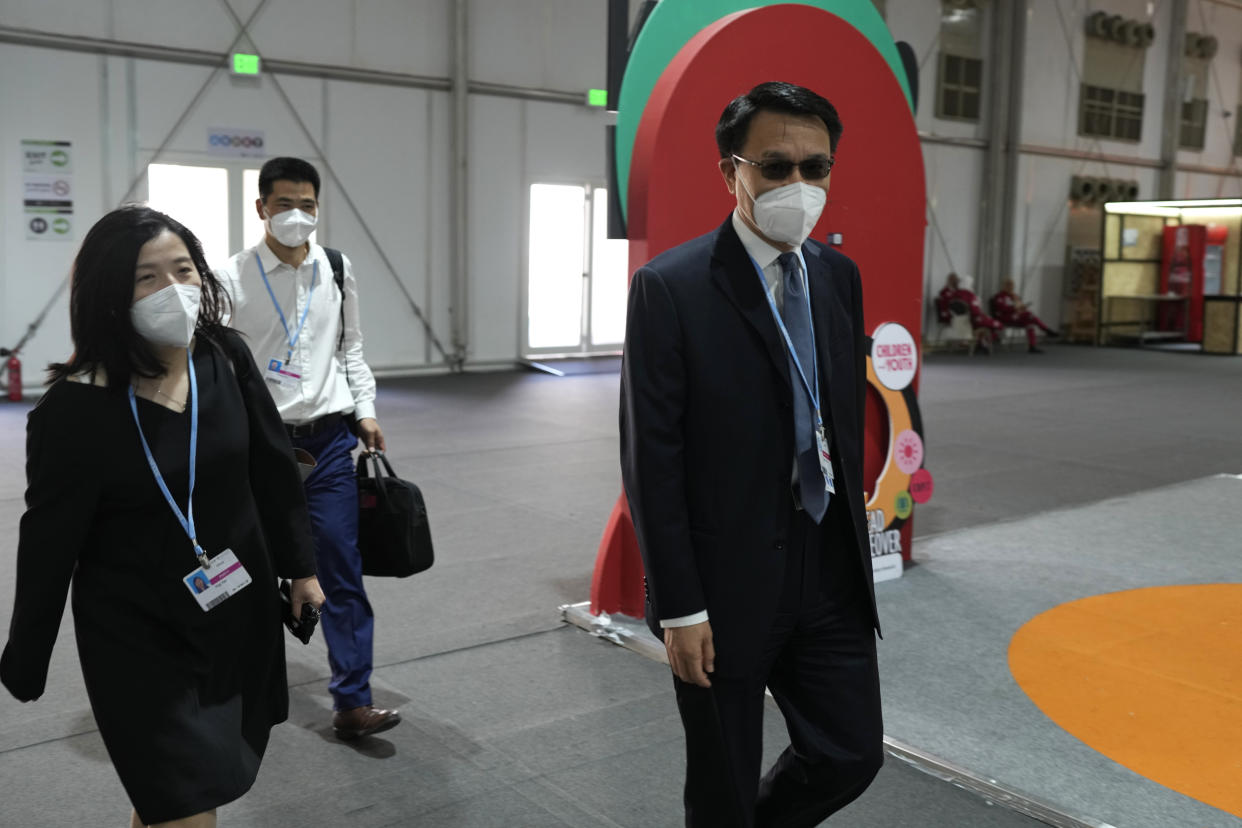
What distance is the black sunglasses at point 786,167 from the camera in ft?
7.32

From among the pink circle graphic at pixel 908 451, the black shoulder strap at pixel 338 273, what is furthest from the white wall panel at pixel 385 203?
the black shoulder strap at pixel 338 273

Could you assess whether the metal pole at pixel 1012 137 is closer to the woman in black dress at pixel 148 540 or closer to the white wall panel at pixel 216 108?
the white wall panel at pixel 216 108

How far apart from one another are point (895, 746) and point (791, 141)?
6.96ft

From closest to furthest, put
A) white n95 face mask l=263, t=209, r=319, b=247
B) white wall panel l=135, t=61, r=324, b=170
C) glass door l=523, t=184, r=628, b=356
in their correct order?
1. white n95 face mask l=263, t=209, r=319, b=247
2. white wall panel l=135, t=61, r=324, b=170
3. glass door l=523, t=184, r=628, b=356

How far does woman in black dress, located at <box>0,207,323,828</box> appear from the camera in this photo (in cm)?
210

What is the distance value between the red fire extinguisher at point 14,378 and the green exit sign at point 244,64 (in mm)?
3746

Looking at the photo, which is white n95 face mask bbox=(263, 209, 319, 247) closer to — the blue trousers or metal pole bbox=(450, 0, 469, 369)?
the blue trousers

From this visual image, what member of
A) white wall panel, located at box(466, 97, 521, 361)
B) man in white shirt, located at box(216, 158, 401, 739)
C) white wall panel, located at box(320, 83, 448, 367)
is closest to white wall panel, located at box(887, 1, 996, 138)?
white wall panel, located at box(466, 97, 521, 361)

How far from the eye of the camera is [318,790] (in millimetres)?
3305

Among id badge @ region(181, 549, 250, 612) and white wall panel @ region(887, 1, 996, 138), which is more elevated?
white wall panel @ region(887, 1, 996, 138)

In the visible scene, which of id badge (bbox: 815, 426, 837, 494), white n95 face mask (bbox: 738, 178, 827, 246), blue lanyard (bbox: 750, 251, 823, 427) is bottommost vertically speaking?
id badge (bbox: 815, 426, 837, 494)

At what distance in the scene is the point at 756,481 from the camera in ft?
7.11

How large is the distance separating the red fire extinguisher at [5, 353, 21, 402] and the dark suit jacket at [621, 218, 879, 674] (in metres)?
11.0

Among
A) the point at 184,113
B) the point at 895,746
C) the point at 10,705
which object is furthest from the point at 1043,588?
the point at 184,113
